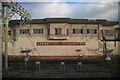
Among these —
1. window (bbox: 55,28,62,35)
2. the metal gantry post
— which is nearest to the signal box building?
window (bbox: 55,28,62,35)

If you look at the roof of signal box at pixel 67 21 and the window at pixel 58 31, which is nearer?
the roof of signal box at pixel 67 21

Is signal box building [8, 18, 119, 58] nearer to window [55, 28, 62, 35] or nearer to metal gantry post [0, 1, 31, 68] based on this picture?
window [55, 28, 62, 35]

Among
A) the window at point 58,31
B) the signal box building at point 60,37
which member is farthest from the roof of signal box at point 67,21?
the window at point 58,31

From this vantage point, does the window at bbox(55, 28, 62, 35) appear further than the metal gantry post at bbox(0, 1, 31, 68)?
Yes

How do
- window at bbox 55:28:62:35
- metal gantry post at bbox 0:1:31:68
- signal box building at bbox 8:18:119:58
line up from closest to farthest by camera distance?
metal gantry post at bbox 0:1:31:68, signal box building at bbox 8:18:119:58, window at bbox 55:28:62:35

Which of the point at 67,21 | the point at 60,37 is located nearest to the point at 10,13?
the point at 67,21

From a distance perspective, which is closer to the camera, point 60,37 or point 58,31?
point 58,31

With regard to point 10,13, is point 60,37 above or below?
below

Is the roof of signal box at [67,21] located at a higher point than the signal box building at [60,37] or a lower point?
higher

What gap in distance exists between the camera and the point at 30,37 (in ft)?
17.8

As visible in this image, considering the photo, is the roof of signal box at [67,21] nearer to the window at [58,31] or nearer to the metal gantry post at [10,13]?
the metal gantry post at [10,13]

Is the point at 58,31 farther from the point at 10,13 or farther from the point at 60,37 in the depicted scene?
the point at 10,13

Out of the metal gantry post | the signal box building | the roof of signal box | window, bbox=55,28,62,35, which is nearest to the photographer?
the metal gantry post

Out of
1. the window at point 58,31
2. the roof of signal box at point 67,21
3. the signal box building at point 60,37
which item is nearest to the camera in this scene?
the roof of signal box at point 67,21
